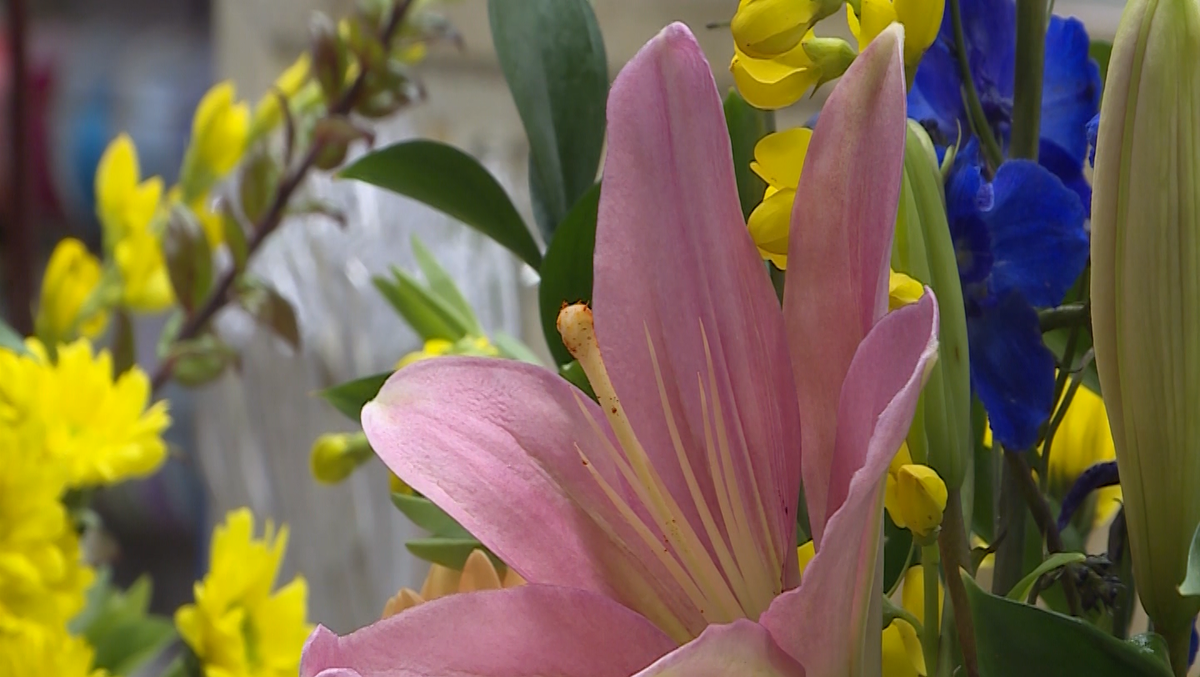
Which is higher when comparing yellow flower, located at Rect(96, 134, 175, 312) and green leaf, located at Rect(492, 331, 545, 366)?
green leaf, located at Rect(492, 331, 545, 366)

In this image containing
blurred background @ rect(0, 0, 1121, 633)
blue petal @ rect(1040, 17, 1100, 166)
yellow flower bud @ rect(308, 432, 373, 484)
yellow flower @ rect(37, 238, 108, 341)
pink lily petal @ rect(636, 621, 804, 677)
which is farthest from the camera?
blurred background @ rect(0, 0, 1121, 633)

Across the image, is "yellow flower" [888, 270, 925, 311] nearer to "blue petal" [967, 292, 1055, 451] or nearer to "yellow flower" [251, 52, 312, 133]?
"blue petal" [967, 292, 1055, 451]

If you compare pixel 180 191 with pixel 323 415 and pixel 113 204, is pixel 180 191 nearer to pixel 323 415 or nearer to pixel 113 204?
pixel 113 204

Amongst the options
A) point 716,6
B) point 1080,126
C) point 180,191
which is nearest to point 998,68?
point 1080,126

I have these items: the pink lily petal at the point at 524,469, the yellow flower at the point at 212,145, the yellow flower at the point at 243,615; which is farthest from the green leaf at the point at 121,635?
the pink lily petal at the point at 524,469

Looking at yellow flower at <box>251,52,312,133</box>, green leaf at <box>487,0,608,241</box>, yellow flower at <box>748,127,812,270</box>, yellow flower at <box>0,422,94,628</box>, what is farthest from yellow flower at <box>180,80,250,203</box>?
yellow flower at <box>748,127,812,270</box>

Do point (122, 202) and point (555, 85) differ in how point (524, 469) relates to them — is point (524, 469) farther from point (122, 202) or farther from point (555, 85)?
point (122, 202)

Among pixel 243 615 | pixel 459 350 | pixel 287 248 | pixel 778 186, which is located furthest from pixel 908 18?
pixel 287 248
